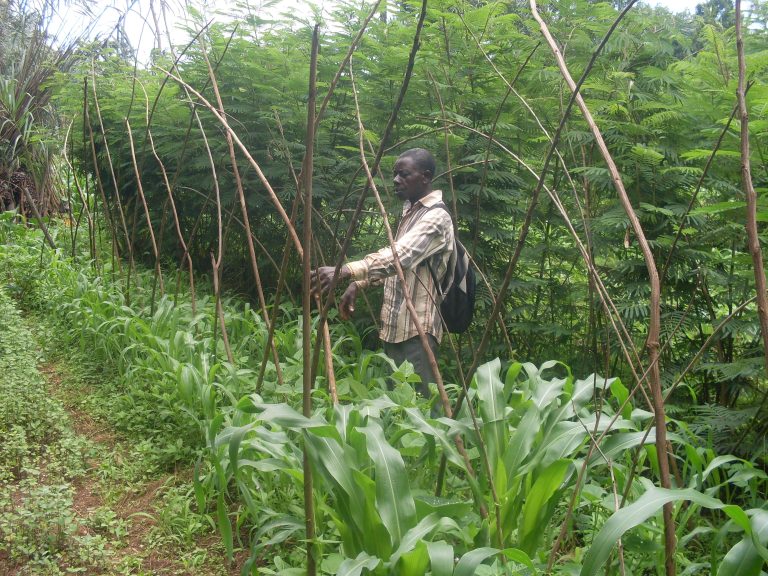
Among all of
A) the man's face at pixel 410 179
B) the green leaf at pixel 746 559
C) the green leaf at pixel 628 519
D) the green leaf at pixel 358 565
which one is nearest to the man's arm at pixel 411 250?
the man's face at pixel 410 179

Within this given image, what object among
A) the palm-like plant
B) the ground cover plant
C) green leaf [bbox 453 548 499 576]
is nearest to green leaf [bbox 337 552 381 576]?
the ground cover plant

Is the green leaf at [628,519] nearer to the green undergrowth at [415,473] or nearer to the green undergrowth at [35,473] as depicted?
the green undergrowth at [415,473]

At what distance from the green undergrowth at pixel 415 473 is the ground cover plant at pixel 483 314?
→ 14 millimetres

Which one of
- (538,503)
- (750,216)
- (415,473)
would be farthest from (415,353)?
(750,216)

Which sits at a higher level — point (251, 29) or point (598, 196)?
point (251, 29)

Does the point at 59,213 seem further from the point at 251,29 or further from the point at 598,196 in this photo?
the point at 598,196

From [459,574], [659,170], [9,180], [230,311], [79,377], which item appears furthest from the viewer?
[9,180]

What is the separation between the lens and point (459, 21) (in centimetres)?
429

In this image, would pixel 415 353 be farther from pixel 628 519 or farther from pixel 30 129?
pixel 30 129

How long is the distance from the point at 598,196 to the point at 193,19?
11.8 ft

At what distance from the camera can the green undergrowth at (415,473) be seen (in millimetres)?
2018

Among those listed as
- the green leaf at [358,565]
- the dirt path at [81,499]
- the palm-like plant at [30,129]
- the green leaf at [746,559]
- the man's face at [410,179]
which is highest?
the palm-like plant at [30,129]

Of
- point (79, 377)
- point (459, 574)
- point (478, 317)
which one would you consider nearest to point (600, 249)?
point (478, 317)

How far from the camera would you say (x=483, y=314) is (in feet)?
15.7
